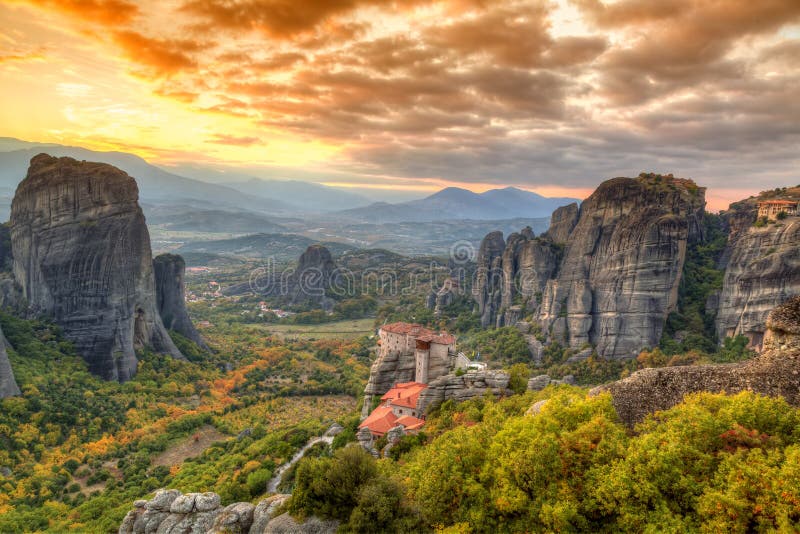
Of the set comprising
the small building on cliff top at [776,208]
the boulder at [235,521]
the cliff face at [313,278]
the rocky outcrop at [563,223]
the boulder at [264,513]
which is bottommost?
the cliff face at [313,278]

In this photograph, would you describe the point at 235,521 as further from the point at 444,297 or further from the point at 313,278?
the point at 313,278

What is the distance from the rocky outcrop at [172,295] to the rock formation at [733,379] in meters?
70.0

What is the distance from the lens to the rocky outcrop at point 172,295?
237 feet

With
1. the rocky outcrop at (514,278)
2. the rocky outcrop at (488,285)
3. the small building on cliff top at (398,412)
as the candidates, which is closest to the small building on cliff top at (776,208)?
the rocky outcrop at (514,278)

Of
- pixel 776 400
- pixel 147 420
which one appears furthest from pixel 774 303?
pixel 147 420

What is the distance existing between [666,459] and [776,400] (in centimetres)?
436

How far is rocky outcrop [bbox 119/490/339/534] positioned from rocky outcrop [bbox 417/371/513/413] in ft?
50.5

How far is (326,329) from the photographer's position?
357 ft

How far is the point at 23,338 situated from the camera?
49562mm

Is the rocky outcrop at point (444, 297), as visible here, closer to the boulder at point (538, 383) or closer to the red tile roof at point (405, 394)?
the red tile roof at point (405, 394)

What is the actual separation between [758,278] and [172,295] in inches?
3161

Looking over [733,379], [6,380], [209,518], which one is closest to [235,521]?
[209,518]

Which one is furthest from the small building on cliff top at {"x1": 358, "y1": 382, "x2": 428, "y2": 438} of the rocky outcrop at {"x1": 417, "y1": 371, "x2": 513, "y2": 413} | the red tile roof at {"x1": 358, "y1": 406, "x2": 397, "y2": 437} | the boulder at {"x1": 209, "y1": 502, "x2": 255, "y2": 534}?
the boulder at {"x1": 209, "y1": 502, "x2": 255, "y2": 534}

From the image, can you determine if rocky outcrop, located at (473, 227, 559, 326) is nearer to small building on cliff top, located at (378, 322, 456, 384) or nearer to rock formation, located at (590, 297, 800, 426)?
small building on cliff top, located at (378, 322, 456, 384)
